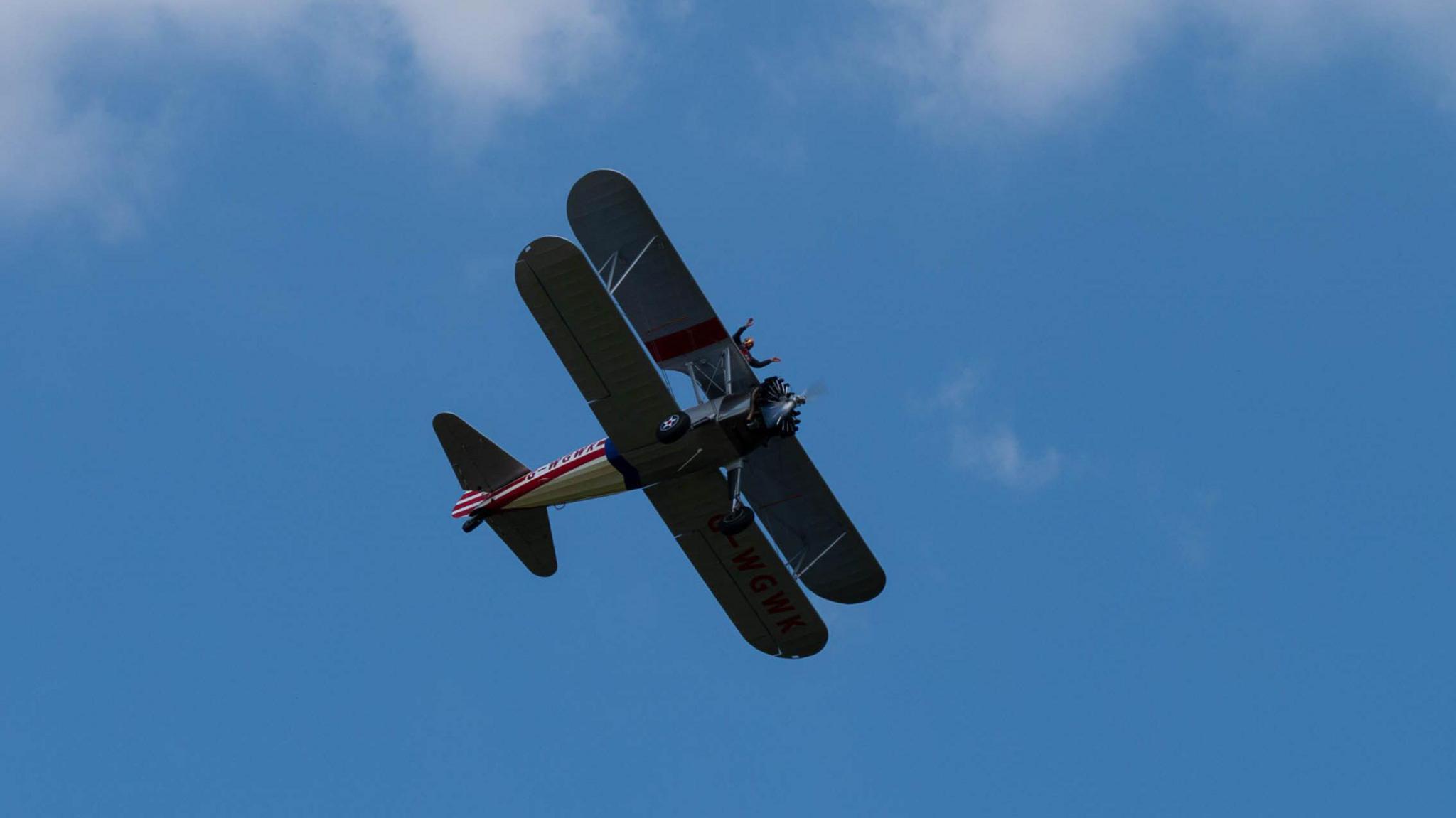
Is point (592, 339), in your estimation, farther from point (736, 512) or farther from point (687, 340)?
point (736, 512)

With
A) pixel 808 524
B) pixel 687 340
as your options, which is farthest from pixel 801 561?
pixel 687 340

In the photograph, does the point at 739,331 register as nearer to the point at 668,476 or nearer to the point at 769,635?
the point at 668,476

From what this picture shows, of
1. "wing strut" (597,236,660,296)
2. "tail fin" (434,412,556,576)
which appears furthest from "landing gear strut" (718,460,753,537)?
"tail fin" (434,412,556,576)

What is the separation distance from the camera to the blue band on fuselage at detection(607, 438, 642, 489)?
1192 inches

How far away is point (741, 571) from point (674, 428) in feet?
16.3

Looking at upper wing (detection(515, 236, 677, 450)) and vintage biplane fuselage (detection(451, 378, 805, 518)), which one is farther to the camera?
vintage biplane fuselage (detection(451, 378, 805, 518))

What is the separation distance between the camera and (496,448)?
3247cm

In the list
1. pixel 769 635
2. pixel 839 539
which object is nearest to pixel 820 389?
pixel 839 539

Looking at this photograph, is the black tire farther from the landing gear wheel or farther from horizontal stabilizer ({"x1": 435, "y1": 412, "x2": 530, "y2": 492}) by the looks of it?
horizontal stabilizer ({"x1": 435, "y1": 412, "x2": 530, "y2": 492})

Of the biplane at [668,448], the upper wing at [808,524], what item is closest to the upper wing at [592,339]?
the biplane at [668,448]

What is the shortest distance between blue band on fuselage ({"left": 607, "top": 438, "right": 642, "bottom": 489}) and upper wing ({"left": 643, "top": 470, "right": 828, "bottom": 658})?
2.07 feet

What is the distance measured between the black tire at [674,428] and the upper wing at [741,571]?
2.01 meters

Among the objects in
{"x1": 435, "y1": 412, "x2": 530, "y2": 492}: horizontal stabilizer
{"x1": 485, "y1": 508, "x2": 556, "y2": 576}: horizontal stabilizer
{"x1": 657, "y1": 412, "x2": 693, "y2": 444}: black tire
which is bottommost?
{"x1": 657, "y1": 412, "x2": 693, "y2": 444}: black tire

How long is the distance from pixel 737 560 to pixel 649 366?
18.3 ft
